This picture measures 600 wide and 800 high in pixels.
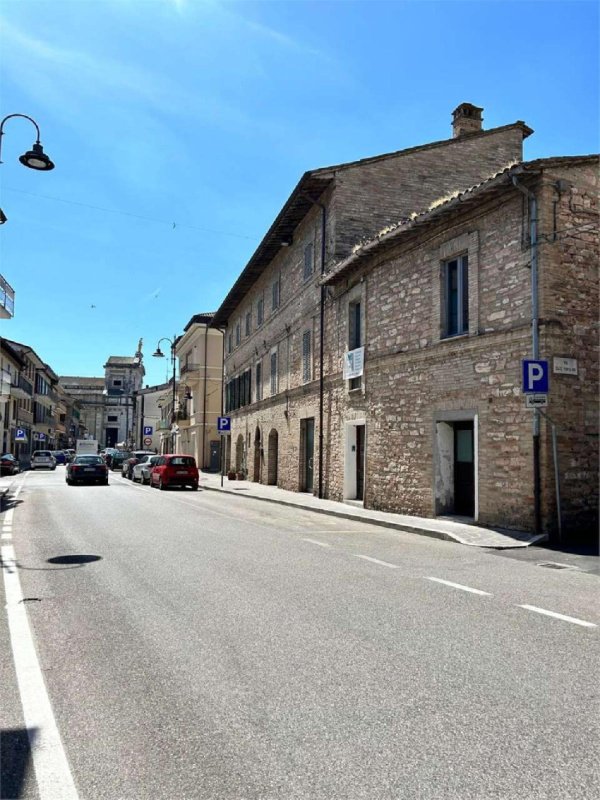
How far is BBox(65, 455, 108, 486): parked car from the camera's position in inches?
1139

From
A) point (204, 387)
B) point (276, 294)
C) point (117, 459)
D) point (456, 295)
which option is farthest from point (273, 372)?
point (117, 459)

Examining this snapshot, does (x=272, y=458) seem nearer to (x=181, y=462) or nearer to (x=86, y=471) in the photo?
(x=181, y=462)

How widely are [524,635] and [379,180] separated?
1781 cm

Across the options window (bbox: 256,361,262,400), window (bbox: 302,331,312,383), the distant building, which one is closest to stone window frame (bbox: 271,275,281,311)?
window (bbox: 256,361,262,400)

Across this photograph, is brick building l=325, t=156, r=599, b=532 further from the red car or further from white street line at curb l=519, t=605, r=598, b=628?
the red car

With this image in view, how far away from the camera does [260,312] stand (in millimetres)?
30719

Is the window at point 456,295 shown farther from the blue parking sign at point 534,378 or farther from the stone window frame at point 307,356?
the stone window frame at point 307,356

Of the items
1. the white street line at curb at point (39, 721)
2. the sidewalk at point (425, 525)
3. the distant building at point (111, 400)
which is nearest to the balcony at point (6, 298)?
the sidewalk at point (425, 525)

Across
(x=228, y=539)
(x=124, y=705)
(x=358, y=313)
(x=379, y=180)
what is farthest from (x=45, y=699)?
(x=379, y=180)

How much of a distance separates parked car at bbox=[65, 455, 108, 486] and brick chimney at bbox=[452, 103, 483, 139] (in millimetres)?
21182

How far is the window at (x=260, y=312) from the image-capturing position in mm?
30112

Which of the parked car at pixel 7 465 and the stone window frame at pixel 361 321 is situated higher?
the stone window frame at pixel 361 321

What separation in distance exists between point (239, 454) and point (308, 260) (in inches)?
583

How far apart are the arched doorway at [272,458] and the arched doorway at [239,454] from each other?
5906 millimetres
